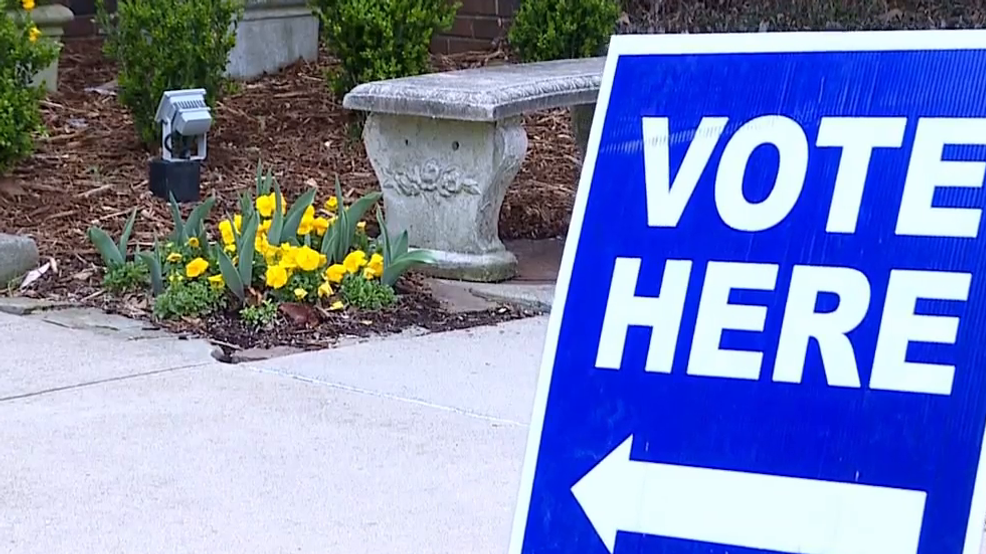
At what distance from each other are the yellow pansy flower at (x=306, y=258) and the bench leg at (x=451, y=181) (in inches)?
37.7

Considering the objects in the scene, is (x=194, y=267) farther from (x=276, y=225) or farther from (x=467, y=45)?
(x=467, y=45)

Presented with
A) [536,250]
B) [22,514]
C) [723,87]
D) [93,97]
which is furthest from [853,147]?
[93,97]

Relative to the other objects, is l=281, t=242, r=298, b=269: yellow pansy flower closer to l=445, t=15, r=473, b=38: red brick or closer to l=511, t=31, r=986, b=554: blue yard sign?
l=511, t=31, r=986, b=554: blue yard sign

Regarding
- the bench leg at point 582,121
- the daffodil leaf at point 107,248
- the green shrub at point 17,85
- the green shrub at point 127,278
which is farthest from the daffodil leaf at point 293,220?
the bench leg at point 582,121

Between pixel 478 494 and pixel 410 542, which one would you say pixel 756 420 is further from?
pixel 478 494

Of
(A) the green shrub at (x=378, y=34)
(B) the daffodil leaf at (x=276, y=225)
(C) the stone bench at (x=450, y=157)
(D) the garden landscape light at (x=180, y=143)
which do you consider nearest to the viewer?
(B) the daffodil leaf at (x=276, y=225)

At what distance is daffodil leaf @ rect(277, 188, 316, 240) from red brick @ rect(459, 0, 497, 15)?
16.8 feet

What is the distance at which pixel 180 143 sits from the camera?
7129 millimetres

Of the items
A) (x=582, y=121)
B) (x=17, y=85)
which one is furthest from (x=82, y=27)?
(x=582, y=121)

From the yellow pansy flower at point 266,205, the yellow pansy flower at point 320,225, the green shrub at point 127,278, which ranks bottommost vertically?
the green shrub at point 127,278

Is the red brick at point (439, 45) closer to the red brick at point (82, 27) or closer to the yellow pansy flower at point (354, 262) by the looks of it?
the red brick at point (82, 27)

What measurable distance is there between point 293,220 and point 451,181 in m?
0.87

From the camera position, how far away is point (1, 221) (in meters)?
6.70

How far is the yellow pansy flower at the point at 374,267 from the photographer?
19.0ft
